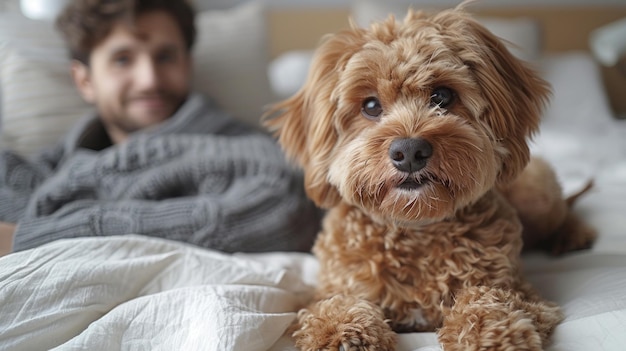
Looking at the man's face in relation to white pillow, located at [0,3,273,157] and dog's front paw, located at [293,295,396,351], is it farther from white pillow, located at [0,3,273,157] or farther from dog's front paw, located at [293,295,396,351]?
dog's front paw, located at [293,295,396,351]

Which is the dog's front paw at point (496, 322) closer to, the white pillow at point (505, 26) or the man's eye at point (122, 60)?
the man's eye at point (122, 60)

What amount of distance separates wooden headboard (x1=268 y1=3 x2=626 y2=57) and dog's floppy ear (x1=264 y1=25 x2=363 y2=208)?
1863 mm

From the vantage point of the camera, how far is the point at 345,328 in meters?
0.88

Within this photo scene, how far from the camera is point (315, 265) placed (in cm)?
132

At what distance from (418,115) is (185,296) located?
1.78 ft

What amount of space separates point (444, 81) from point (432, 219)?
26cm

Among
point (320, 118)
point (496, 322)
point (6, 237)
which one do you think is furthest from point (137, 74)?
point (496, 322)

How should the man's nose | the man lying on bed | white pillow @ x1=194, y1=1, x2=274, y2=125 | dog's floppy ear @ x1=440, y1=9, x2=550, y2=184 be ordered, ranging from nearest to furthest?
dog's floppy ear @ x1=440, y1=9, x2=550, y2=184
the man lying on bed
the man's nose
white pillow @ x1=194, y1=1, x2=274, y2=125

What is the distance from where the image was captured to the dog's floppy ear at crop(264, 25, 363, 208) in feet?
3.43

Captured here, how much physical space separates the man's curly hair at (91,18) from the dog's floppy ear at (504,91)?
1155 millimetres

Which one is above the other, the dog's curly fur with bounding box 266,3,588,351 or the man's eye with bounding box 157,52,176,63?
the man's eye with bounding box 157,52,176,63

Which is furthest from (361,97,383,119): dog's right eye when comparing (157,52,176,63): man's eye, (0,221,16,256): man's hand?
(157,52,176,63): man's eye

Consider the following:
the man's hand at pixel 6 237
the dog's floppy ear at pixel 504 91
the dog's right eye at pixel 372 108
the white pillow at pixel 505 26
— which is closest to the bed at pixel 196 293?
the dog's floppy ear at pixel 504 91

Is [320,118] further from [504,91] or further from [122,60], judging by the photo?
[122,60]
